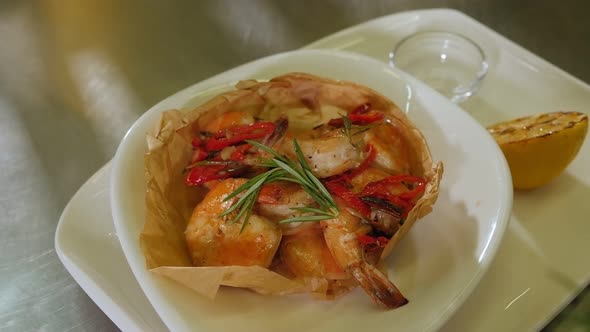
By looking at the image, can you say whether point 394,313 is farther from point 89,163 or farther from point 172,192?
point 89,163

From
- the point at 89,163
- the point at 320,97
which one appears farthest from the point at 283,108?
the point at 89,163

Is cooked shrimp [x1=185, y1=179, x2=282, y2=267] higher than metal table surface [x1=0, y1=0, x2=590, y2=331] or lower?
higher

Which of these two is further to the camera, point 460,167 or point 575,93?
point 575,93

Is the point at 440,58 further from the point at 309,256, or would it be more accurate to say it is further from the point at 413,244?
Result: the point at 309,256

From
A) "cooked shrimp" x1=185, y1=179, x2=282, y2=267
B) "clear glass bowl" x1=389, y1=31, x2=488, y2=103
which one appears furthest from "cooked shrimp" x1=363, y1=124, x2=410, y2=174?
"clear glass bowl" x1=389, y1=31, x2=488, y2=103

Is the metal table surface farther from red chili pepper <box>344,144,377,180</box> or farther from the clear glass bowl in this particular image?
red chili pepper <box>344,144,377,180</box>

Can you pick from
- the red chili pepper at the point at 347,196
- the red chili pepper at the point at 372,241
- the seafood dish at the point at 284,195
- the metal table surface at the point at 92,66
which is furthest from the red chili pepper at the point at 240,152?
Result: the metal table surface at the point at 92,66

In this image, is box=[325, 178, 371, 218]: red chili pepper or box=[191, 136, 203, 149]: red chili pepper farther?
box=[191, 136, 203, 149]: red chili pepper

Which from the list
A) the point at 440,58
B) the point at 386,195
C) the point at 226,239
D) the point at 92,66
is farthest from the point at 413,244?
A: the point at 92,66
